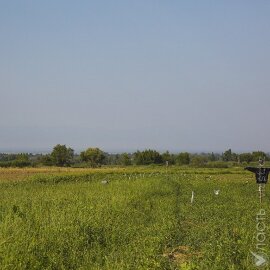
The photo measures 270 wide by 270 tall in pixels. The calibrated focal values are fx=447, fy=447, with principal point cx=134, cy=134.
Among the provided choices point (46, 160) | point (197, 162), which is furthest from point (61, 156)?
point (197, 162)

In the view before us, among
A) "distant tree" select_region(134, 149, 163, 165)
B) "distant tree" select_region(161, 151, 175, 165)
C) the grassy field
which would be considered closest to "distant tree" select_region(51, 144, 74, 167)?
"distant tree" select_region(134, 149, 163, 165)

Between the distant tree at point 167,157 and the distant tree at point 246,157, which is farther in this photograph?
the distant tree at point 246,157

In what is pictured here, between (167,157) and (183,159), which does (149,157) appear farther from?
(183,159)

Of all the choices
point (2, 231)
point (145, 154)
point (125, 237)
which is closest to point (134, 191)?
point (125, 237)

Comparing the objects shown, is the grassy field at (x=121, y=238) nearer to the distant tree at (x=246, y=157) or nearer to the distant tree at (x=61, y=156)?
the distant tree at (x=61, y=156)

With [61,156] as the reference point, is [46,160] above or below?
below

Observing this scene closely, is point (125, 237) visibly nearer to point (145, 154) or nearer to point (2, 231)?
Answer: point (2, 231)

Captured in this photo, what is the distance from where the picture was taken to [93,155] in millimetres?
106438

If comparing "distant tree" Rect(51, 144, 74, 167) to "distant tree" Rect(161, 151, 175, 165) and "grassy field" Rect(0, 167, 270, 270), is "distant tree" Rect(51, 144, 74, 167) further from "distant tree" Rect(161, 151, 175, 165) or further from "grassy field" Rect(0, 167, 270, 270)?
"grassy field" Rect(0, 167, 270, 270)

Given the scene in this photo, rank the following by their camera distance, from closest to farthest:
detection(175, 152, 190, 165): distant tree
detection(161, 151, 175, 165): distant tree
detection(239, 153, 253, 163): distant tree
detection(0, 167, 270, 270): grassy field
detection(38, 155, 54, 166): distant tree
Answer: detection(0, 167, 270, 270): grassy field
detection(38, 155, 54, 166): distant tree
detection(161, 151, 175, 165): distant tree
detection(175, 152, 190, 165): distant tree
detection(239, 153, 253, 163): distant tree

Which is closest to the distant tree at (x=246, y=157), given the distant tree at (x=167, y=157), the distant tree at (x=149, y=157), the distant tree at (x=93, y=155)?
the distant tree at (x=167, y=157)

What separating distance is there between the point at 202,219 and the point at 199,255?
617 centimetres

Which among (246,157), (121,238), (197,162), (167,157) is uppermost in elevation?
(246,157)

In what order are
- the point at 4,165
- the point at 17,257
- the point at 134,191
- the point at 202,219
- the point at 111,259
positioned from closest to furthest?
the point at 17,257 < the point at 111,259 < the point at 202,219 < the point at 134,191 < the point at 4,165
